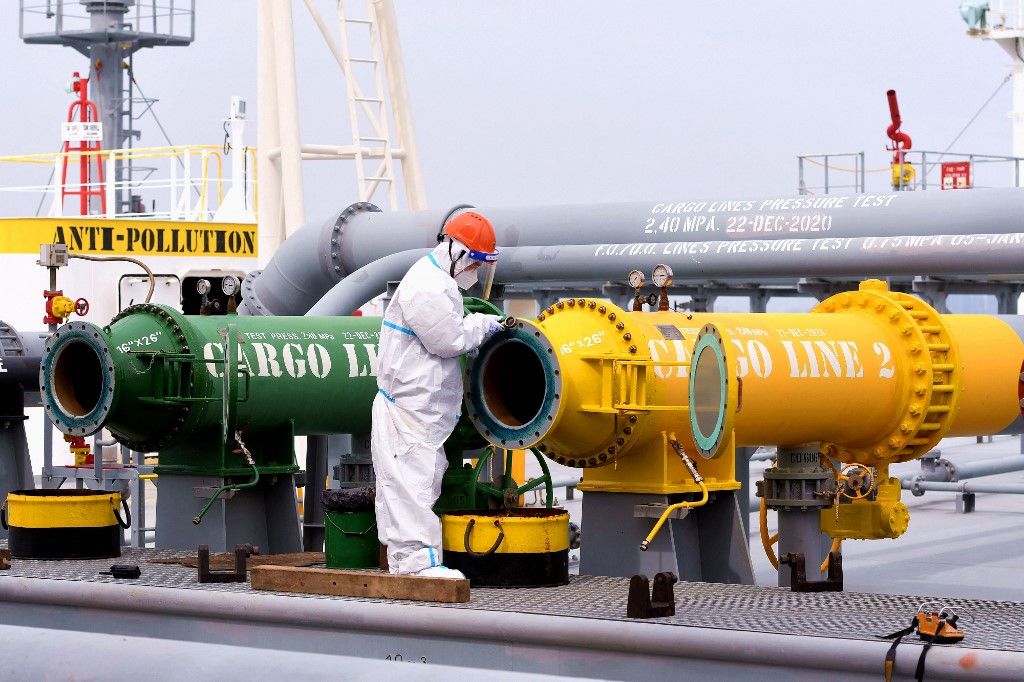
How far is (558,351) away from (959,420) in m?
2.21

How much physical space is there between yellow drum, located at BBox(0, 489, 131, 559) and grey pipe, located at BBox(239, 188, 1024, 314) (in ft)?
14.1

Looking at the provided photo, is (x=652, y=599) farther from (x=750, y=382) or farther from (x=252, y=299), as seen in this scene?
(x=252, y=299)

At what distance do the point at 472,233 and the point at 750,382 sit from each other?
1358mm

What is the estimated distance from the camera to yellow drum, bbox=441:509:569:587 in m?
6.59

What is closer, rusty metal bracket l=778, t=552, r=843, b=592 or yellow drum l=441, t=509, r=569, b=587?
rusty metal bracket l=778, t=552, r=843, b=592

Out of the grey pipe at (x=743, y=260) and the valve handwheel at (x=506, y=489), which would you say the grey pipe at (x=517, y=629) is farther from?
the grey pipe at (x=743, y=260)

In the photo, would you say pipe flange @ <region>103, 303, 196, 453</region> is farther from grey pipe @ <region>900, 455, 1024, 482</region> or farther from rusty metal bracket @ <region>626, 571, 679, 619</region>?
grey pipe @ <region>900, 455, 1024, 482</region>

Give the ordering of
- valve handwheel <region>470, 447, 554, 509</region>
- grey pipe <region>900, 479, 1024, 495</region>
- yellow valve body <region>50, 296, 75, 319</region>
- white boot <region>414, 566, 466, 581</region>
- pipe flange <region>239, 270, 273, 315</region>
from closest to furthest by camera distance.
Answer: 1. white boot <region>414, 566, 466, 581</region>
2. valve handwheel <region>470, 447, 554, 509</region>
3. yellow valve body <region>50, 296, 75, 319</region>
4. pipe flange <region>239, 270, 273, 315</region>
5. grey pipe <region>900, 479, 1024, 495</region>

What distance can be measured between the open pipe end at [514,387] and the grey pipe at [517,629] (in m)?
1.06

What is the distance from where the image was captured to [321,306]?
1132 cm

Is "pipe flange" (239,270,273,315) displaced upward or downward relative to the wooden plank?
upward

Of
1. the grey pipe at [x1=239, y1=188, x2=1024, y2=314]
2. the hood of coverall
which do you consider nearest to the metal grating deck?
the hood of coverall

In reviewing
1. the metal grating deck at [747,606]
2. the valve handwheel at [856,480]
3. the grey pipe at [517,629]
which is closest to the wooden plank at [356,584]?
the metal grating deck at [747,606]

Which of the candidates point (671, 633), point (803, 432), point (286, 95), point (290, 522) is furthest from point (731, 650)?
point (286, 95)
